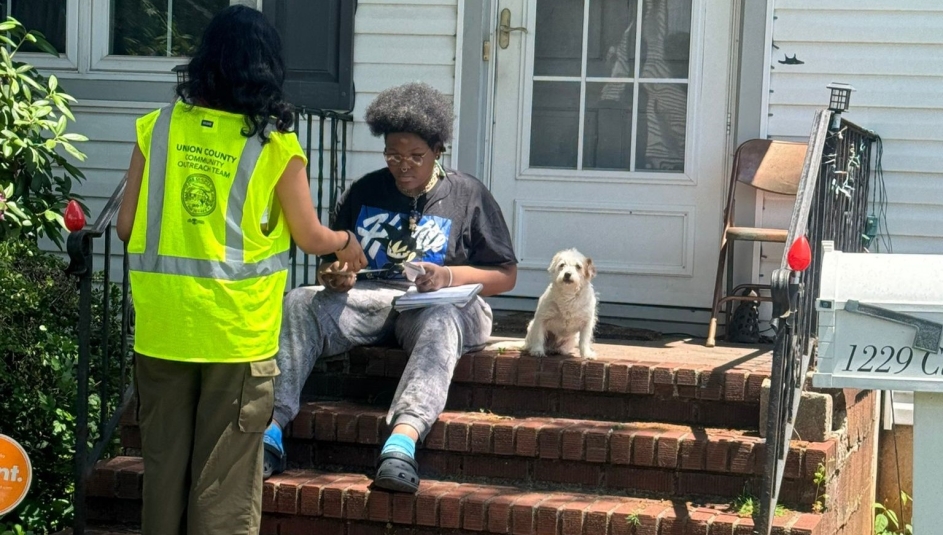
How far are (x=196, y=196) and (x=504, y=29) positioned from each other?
3.32 m

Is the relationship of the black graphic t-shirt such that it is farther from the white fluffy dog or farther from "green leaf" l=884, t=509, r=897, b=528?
"green leaf" l=884, t=509, r=897, b=528

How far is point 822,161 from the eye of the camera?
4.73m

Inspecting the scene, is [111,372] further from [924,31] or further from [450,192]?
[924,31]

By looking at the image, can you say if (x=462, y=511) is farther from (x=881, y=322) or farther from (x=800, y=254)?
(x=881, y=322)

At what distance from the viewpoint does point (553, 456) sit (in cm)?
436

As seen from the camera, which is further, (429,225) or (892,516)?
(892,516)

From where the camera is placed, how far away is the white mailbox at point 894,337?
314cm

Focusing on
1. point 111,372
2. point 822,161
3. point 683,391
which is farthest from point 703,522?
point 111,372

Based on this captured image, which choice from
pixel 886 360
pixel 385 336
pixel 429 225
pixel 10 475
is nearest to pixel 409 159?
pixel 429 225

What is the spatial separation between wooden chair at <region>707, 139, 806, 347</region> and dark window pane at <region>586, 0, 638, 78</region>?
80 centimetres

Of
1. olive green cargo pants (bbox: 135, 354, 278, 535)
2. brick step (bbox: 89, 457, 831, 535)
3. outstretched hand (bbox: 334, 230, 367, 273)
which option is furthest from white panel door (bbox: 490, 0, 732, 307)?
olive green cargo pants (bbox: 135, 354, 278, 535)

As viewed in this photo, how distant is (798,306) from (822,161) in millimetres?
914

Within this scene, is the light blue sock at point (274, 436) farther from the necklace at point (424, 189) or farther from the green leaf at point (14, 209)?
the green leaf at point (14, 209)

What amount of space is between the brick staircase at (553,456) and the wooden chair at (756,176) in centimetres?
84
